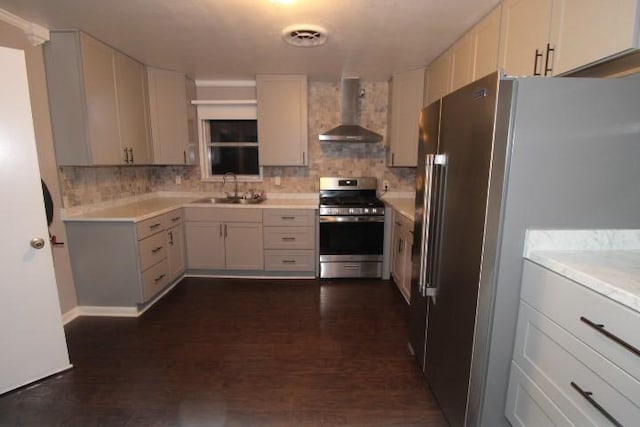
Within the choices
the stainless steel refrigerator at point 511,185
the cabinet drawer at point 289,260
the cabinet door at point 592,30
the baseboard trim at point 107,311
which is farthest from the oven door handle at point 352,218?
the cabinet door at point 592,30

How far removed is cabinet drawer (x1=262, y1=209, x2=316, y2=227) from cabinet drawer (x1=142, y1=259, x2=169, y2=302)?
1149 mm

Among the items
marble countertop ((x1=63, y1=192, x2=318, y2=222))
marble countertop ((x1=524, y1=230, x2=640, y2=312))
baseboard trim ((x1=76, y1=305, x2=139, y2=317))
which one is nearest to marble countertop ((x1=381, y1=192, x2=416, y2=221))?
marble countertop ((x1=63, y1=192, x2=318, y2=222))

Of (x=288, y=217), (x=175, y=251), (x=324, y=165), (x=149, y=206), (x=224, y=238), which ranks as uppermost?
(x=324, y=165)

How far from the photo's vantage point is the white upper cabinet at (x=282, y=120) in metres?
3.57

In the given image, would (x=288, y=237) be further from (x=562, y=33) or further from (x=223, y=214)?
(x=562, y=33)

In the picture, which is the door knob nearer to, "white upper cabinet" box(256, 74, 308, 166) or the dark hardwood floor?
the dark hardwood floor

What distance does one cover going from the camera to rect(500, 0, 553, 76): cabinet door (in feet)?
5.11

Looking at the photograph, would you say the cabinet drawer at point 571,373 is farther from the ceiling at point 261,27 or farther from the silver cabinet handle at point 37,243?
the silver cabinet handle at point 37,243

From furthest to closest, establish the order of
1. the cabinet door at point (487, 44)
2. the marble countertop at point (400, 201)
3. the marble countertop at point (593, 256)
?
the marble countertop at point (400, 201) → the cabinet door at point (487, 44) → the marble countertop at point (593, 256)

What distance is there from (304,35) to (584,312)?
244 cm

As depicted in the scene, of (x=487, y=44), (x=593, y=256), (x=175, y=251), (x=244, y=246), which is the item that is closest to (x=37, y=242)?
(x=175, y=251)

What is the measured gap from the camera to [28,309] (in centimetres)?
185

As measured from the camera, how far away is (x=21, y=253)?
180cm

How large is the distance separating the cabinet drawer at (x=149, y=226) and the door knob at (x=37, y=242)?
81cm
